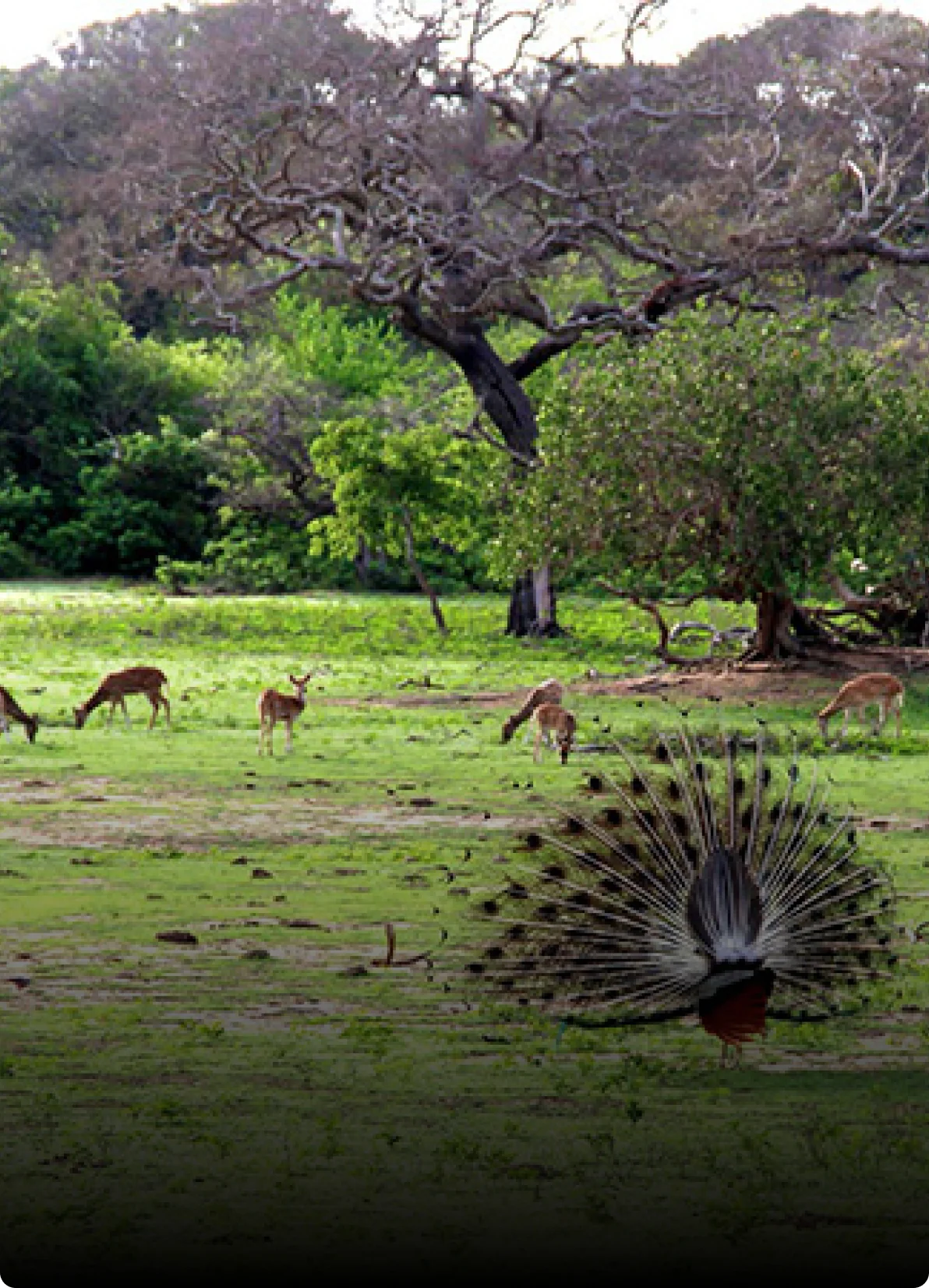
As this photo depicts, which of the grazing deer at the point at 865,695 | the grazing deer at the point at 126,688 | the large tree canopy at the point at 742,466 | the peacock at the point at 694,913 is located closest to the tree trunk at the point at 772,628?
the large tree canopy at the point at 742,466

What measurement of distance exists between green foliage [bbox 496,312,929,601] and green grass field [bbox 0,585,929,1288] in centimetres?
646

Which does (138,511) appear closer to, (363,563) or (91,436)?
(91,436)

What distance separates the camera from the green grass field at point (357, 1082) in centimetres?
488

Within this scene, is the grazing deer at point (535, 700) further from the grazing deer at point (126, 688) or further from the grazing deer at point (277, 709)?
the grazing deer at point (126, 688)

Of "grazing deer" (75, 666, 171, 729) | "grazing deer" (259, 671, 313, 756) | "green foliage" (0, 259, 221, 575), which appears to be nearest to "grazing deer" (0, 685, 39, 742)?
"grazing deer" (75, 666, 171, 729)

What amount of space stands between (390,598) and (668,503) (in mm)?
17713

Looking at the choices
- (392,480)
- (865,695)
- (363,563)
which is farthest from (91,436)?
(865,695)

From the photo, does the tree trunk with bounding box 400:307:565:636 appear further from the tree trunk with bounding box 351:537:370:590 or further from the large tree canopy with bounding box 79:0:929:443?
the tree trunk with bounding box 351:537:370:590

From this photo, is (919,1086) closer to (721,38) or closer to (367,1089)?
(367,1089)

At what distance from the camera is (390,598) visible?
36438 mm

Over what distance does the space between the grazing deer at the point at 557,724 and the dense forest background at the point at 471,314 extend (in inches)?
192

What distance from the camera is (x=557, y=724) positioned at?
46.2 ft

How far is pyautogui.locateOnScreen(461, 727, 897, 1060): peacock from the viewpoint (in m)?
6.20

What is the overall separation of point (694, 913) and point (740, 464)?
1279 centimetres
